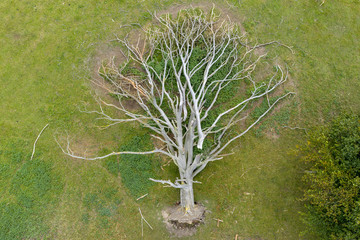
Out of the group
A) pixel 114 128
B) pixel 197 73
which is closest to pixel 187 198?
pixel 114 128

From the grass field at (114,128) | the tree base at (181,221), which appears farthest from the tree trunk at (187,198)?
the grass field at (114,128)

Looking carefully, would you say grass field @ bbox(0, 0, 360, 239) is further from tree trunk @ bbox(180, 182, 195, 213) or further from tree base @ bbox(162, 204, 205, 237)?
tree trunk @ bbox(180, 182, 195, 213)

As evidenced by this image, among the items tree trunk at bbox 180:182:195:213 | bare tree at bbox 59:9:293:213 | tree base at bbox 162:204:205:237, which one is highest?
bare tree at bbox 59:9:293:213

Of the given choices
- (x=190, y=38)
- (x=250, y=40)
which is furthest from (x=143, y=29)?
(x=250, y=40)

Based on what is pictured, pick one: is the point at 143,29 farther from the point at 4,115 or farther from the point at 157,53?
the point at 4,115

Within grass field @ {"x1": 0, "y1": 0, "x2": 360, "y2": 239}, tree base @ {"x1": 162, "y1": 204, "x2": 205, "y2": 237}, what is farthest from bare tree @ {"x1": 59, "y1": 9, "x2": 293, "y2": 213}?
tree base @ {"x1": 162, "y1": 204, "x2": 205, "y2": 237}

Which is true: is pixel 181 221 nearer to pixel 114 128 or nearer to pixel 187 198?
pixel 187 198

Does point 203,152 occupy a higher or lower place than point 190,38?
lower
